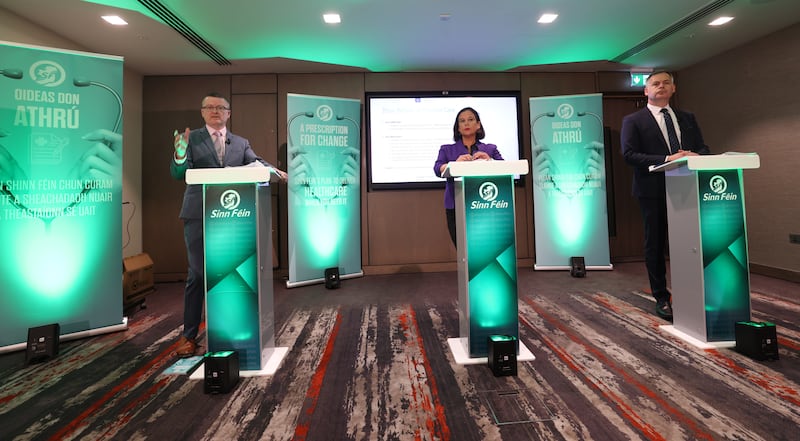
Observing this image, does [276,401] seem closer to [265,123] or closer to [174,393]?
[174,393]

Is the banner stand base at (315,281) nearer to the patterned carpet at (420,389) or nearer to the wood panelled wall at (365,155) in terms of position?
the wood panelled wall at (365,155)

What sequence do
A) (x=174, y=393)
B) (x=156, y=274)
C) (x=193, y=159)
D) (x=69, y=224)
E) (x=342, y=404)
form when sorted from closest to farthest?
(x=342, y=404), (x=174, y=393), (x=193, y=159), (x=69, y=224), (x=156, y=274)

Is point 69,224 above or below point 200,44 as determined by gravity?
below

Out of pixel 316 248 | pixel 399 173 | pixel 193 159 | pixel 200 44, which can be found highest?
pixel 200 44

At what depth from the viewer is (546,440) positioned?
130 cm

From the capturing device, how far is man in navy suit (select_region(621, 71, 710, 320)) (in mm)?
2545

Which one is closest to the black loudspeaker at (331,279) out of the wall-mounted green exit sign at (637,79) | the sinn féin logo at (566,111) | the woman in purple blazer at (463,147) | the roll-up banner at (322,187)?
the roll-up banner at (322,187)

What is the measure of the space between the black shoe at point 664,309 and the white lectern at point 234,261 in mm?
2972

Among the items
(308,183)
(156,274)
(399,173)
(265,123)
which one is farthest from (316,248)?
(156,274)

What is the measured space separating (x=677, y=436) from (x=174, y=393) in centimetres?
234

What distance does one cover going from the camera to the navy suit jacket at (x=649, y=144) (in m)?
2.55

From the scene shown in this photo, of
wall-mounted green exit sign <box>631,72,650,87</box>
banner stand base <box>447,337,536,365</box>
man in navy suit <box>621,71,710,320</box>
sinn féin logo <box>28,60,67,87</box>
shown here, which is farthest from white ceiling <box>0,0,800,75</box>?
banner stand base <box>447,337,536,365</box>

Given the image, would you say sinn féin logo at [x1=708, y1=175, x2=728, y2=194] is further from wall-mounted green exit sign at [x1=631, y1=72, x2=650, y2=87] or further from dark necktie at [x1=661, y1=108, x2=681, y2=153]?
wall-mounted green exit sign at [x1=631, y1=72, x2=650, y2=87]

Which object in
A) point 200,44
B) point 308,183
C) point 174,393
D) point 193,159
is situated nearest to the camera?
point 174,393
